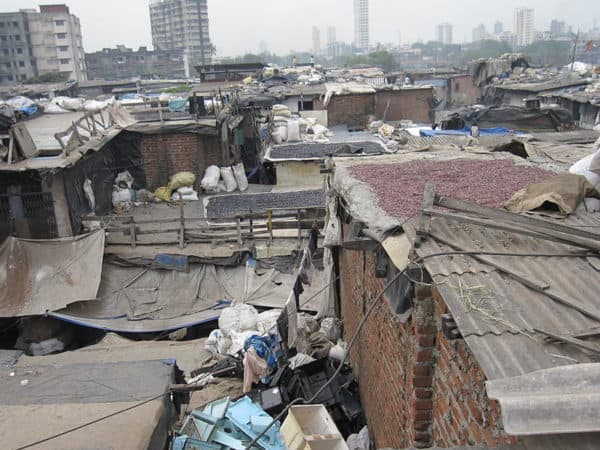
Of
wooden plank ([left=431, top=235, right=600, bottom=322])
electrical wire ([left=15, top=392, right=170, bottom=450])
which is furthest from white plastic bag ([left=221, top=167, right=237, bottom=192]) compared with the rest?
wooden plank ([left=431, top=235, right=600, bottom=322])

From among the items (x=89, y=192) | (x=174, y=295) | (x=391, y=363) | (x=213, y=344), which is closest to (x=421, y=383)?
(x=391, y=363)

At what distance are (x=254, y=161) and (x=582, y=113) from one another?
1401 centimetres

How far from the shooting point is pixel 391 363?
177 inches

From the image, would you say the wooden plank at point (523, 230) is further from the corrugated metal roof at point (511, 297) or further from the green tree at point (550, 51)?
the green tree at point (550, 51)

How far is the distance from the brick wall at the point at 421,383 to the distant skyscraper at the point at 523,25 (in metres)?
187

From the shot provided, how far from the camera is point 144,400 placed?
4.75 meters

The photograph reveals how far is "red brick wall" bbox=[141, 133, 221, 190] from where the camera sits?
15.5 m

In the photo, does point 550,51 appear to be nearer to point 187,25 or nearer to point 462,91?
point 462,91

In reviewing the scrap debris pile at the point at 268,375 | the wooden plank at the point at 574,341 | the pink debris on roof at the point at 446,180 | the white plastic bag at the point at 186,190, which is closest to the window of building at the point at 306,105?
the white plastic bag at the point at 186,190

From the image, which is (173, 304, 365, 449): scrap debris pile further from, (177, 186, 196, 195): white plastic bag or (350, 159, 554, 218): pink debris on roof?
(177, 186, 196, 195): white plastic bag

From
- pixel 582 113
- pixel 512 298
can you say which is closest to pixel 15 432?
pixel 512 298

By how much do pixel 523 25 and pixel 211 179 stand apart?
19030 cm

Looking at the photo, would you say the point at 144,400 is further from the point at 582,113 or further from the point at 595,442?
the point at 582,113

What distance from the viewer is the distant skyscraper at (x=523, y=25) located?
170 m
